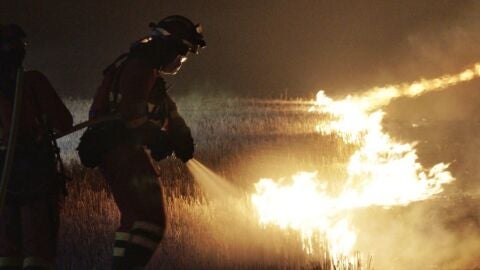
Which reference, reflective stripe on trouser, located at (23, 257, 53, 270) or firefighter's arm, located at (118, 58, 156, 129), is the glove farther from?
reflective stripe on trouser, located at (23, 257, 53, 270)

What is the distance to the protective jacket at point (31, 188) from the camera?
13.5ft

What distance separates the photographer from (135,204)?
4.43 metres

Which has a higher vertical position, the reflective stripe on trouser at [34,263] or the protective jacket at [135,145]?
the protective jacket at [135,145]

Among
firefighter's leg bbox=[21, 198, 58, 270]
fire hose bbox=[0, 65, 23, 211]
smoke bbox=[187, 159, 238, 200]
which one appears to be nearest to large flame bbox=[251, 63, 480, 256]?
smoke bbox=[187, 159, 238, 200]

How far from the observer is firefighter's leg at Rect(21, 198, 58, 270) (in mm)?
4102

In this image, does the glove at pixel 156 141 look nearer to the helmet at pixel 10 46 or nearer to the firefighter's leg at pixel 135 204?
the firefighter's leg at pixel 135 204

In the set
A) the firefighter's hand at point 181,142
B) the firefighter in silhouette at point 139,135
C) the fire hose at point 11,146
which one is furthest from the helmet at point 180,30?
the fire hose at point 11,146

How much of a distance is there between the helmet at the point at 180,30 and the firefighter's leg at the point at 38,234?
5.10 feet

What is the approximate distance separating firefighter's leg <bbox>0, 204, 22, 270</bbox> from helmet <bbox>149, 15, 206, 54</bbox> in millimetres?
1695

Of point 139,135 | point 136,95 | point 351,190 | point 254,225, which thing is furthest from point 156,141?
point 351,190

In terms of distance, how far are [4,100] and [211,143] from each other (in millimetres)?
10377

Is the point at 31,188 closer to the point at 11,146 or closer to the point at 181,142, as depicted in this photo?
the point at 11,146

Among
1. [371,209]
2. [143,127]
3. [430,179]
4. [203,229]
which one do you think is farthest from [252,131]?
[143,127]

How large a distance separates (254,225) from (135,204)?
3.04 m
